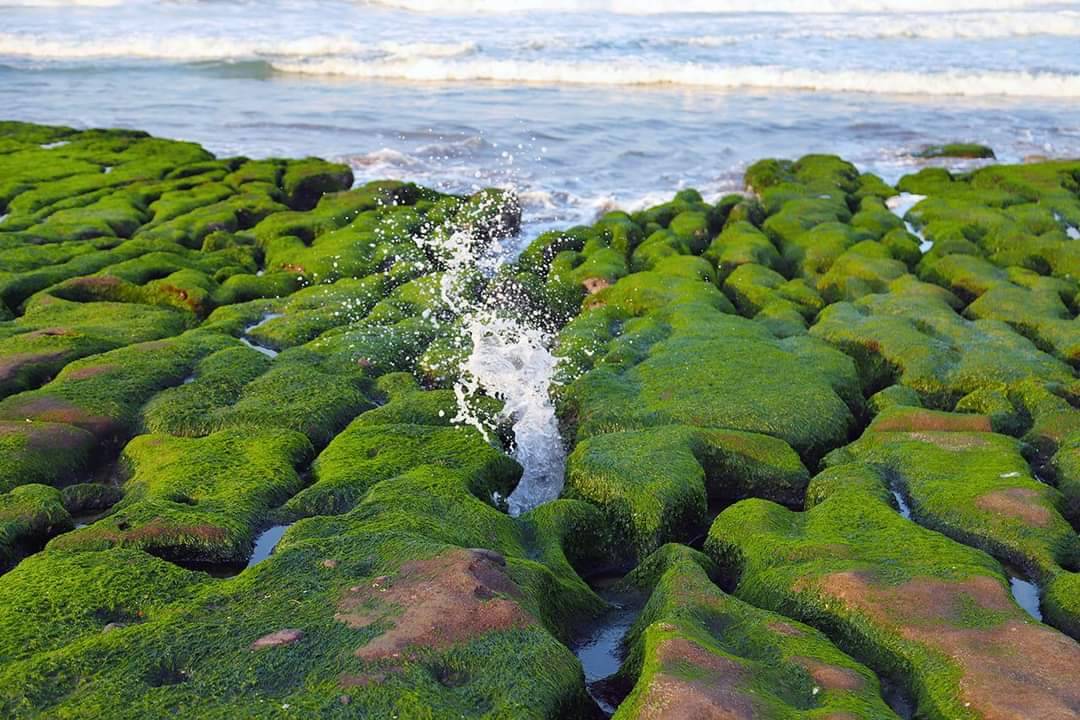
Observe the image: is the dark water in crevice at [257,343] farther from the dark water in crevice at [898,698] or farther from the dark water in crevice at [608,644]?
the dark water in crevice at [898,698]

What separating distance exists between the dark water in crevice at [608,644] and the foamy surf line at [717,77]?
101 feet

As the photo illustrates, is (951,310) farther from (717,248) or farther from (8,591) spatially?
(8,591)

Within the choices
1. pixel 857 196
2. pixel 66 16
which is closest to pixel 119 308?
pixel 857 196

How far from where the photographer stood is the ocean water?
22.9 m

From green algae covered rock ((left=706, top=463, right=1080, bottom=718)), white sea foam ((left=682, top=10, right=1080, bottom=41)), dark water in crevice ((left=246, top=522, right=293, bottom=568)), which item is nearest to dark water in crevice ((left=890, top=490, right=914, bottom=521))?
green algae covered rock ((left=706, top=463, right=1080, bottom=718))

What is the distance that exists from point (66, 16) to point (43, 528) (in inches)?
2013

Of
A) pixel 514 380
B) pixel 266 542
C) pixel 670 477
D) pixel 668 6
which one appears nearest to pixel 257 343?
pixel 514 380

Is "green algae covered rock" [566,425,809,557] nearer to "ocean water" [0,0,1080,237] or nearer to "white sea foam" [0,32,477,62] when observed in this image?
"ocean water" [0,0,1080,237]

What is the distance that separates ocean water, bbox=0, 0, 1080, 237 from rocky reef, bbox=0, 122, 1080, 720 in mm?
6025

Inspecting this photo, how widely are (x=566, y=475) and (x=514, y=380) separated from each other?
6.62 feet

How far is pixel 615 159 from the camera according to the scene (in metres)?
22.5

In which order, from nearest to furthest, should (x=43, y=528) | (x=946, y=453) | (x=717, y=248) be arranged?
→ (x=43, y=528), (x=946, y=453), (x=717, y=248)

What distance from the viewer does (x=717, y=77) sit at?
35625 millimetres

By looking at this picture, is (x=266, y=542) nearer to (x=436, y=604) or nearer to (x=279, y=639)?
(x=279, y=639)
